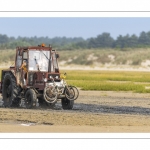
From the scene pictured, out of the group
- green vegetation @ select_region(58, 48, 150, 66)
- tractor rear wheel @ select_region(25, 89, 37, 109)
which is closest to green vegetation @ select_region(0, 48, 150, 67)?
green vegetation @ select_region(58, 48, 150, 66)

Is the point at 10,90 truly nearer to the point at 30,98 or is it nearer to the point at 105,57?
the point at 30,98

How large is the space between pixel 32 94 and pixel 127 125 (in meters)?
4.90

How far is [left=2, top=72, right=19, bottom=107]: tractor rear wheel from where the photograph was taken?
21.1m

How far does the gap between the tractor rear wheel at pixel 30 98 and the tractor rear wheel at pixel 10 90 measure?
59 centimetres

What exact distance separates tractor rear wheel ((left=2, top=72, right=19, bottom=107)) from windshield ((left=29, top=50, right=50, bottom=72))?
0.90m

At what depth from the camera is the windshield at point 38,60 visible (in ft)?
68.5

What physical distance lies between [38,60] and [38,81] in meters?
0.78

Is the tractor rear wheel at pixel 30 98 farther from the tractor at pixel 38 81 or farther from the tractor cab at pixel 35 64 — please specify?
the tractor cab at pixel 35 64

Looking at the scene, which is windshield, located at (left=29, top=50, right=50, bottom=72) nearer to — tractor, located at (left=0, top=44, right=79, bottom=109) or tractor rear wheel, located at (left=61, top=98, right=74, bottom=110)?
tractor, located at (left=0, top=44, right=79, bottom=109)

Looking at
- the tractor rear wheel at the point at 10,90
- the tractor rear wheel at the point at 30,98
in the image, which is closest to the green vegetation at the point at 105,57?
the tractor rear wheel at the point at 10,90

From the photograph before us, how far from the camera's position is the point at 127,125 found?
639 inches

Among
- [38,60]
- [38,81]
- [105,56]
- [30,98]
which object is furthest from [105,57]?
[30,98]
